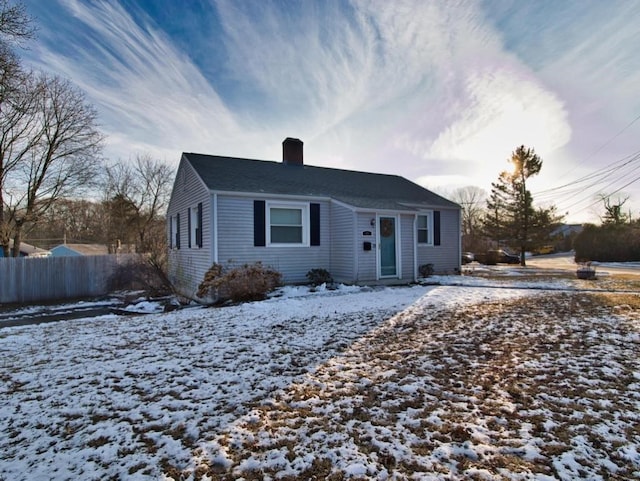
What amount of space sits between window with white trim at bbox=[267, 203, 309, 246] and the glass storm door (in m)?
2.52

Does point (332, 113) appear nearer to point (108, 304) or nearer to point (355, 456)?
point (108, 304)

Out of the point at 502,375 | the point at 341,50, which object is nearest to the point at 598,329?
the point at 502,375

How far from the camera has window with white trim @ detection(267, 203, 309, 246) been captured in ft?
35.5

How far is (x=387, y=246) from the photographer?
455 inches

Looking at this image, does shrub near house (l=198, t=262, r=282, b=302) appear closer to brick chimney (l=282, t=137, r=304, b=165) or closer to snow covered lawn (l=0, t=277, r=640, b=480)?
snow covered lawn (l=0, t=277, r=640, b=480)

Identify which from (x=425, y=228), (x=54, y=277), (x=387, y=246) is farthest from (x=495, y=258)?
(x=54, y=277)

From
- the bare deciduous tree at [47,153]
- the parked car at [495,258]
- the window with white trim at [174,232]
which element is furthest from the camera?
the parked car at [495,258]

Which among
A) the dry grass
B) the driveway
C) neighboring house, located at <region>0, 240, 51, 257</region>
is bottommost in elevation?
the dry grass

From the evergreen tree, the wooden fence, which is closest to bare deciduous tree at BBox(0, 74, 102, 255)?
the wooden fence

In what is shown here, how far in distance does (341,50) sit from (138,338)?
929 centimetres

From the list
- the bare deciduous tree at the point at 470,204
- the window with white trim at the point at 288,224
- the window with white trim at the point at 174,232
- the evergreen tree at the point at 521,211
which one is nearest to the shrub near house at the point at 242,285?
the window with white trim at the point at 288,224

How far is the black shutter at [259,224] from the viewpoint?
411 inches

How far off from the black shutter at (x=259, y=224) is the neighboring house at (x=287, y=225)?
0.10ft

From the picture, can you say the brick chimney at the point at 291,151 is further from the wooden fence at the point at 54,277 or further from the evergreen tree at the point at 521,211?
the evergreen tree at the point at 521,211
